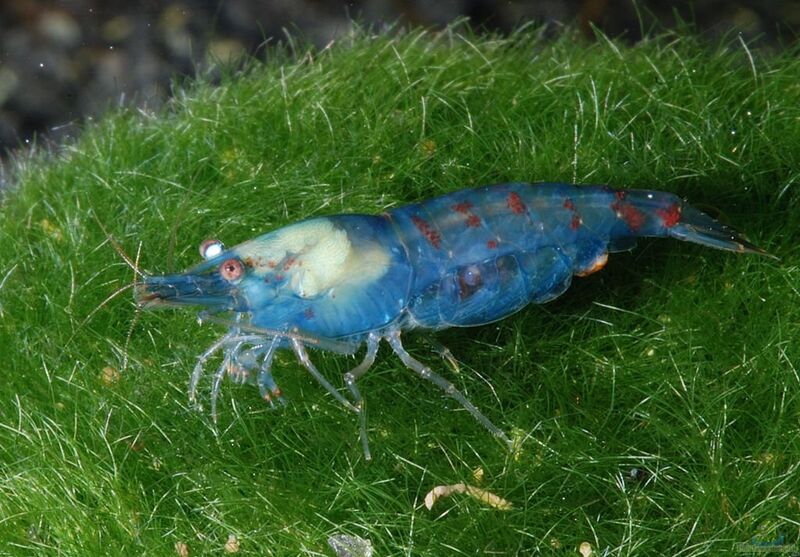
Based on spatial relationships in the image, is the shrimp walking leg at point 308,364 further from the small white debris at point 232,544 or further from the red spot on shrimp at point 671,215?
the red spot on shrimp at point 671,215

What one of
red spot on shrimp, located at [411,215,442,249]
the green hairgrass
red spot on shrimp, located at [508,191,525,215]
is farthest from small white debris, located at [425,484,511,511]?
red spot on shrimp, located at [508,191,525,215]

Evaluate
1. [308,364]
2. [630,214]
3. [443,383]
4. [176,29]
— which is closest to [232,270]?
[308,364]

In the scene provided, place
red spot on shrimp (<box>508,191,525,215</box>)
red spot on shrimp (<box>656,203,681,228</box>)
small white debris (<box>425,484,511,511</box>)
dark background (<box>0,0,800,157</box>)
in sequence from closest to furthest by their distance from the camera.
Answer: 1. small white debris (<box>425,484,511,511</box>)
2. red spot on shrimp (<box>508,191,525,215</box>)
3. red spot on shrimp (<box>656,203,681,228</box>)
4. dark background (<box>0,0,800,157</box>)

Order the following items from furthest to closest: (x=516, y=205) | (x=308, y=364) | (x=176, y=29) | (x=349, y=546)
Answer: (x=176, y=29) → (x=516, y=205) → (x=308, y=364) → (x=349, y=546)

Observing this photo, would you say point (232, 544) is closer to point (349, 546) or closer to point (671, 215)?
point (349, 546)

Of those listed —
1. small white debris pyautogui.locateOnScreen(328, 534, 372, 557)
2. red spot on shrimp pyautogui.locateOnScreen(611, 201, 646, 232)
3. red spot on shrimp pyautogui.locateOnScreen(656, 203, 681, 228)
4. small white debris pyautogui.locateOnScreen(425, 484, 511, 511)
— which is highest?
red spot on shrimp pyautogui.locateOnScreen(611, 201, 646, 232)

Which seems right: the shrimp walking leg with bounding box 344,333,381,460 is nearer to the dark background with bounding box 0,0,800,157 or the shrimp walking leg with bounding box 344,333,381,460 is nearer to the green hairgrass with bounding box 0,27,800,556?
the green hairgrass with bounding box 0,27,800,556

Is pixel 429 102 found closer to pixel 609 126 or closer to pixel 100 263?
pixel 609 126

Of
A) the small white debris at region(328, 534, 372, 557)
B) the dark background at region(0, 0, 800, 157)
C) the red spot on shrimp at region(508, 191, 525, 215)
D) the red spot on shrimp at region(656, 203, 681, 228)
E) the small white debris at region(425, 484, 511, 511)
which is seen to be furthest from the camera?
the dark background at region(0, 0, 800, 157)
